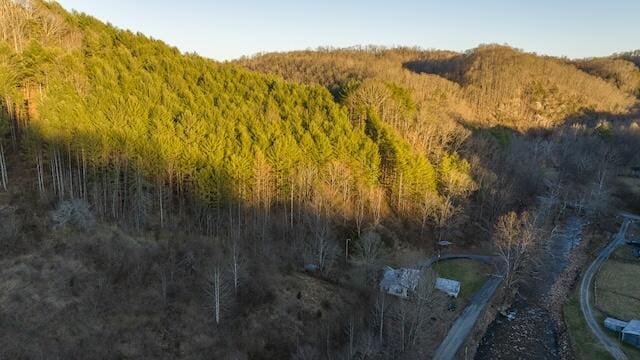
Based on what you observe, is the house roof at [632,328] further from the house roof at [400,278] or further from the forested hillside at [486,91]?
the forested hillside at [486,91]

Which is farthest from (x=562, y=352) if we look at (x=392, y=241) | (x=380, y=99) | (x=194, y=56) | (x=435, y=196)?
(x=194, y=56)

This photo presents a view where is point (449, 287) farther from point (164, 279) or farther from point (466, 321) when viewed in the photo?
point (164, 279)

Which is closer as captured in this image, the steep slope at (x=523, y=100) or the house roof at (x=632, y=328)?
the house roof at (x=632, y=328)

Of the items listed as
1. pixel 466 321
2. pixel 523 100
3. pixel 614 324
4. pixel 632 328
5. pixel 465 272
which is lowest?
pixel 465 272

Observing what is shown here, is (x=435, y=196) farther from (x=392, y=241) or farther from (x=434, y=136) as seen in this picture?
(x=434, y=136)

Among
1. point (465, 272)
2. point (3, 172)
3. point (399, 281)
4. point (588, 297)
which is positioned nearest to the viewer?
point (3, 172)

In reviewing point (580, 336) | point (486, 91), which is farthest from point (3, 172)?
point (486, 91)

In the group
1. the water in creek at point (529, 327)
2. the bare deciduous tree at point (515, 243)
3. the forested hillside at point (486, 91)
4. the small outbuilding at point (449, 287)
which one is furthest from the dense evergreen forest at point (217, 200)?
the forested hillside at point (486, 91)
